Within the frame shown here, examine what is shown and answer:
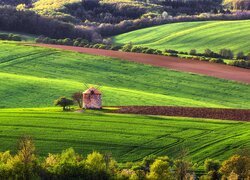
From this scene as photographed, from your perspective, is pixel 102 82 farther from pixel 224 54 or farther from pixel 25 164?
pixel 25 164

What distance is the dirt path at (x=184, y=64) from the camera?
94938mm

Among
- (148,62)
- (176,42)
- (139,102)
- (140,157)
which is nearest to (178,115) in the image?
(139,102)

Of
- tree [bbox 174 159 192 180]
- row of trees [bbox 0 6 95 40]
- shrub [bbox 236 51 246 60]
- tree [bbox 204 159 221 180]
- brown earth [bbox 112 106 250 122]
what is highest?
row of trees [bbox 0 6 95 40]

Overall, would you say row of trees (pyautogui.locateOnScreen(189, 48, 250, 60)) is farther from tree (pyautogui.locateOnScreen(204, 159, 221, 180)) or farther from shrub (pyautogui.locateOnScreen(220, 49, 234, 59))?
tree (pyautogui.locateOnScreen(204, 159, 221, 180))

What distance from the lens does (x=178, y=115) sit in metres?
68.9

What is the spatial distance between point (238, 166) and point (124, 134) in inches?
533

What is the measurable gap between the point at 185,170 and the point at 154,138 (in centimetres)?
1146

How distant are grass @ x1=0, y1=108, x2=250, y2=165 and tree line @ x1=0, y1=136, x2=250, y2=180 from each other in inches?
122

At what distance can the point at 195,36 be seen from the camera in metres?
144

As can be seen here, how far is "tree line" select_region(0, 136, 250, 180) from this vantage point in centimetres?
4841

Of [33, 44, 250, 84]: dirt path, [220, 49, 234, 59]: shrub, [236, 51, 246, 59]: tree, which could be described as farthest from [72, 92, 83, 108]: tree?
[220, 49, 234, 59]: shrub

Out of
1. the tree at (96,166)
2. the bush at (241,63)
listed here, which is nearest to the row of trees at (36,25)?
the bush at (241,63)

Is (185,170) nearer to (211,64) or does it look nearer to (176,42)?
(211,64)

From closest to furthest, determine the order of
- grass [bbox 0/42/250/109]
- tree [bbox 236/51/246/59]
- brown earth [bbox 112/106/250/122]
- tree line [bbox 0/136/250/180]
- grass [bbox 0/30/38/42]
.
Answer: tree line [bbox 0/136/250/180]
brown earth [bbox 112/106/250/122]
grass [bbox 0/42/250/109]
tree [bbox 236/51/246/59]
grass [bbox 0/30/38/42]
